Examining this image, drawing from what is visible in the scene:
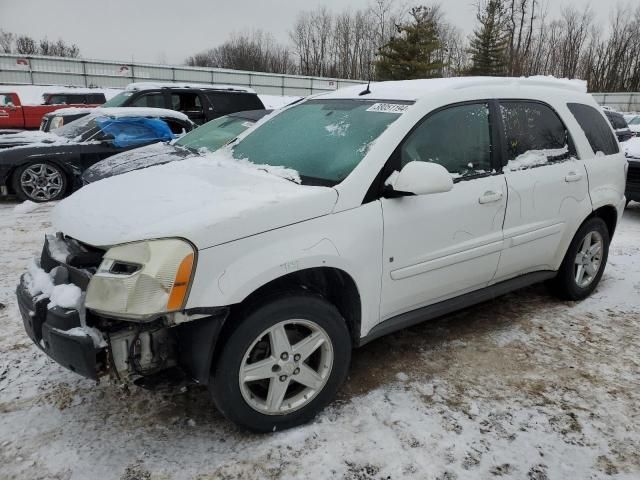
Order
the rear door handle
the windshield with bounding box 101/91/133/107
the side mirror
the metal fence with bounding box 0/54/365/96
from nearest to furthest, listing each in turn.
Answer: the side mirror → the rear door handle → the windshield with bounding box 101/91/133/107 → the metal fence with bounding box 0/54/365/96

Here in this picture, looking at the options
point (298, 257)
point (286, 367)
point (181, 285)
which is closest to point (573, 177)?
point (298, 257)

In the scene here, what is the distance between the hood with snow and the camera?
2236 millimetres

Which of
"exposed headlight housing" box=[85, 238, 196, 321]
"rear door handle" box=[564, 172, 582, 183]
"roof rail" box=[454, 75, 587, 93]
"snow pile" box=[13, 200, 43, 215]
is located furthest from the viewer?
"snow pile" box=[13, 200, 43, 215]

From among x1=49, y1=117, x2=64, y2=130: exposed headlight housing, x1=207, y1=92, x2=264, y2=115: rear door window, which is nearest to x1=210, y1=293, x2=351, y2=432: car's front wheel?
x1=49, y1=117, x2=64, y2=130: exposed headlight housing

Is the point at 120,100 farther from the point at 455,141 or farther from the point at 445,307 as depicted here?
the point at 445,307

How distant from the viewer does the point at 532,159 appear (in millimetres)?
3545

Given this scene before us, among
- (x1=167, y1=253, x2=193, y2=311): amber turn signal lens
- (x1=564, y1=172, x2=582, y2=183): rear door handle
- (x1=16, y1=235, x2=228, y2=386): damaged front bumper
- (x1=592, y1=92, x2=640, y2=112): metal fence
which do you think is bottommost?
(x1=16, y1=235, x2=228, y2=386): damaged front bumper

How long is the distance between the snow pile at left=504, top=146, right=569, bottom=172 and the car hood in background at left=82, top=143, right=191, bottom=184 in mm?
3964

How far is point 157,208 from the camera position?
2402 millimetres

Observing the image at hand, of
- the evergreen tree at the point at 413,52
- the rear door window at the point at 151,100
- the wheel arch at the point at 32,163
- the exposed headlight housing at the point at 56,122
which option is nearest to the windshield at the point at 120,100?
the rear door window at the point at 151,100

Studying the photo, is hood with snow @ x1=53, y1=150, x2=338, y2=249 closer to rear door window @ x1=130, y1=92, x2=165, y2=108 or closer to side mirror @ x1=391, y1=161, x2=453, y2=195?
side mirror @ x1=391, y1=161, x2=453, y2=195

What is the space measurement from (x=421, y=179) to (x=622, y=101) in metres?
48.1

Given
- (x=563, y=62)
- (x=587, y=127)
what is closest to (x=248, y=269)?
(x=587, y=127)

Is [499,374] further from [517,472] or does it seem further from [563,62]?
[563,62]
